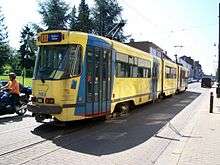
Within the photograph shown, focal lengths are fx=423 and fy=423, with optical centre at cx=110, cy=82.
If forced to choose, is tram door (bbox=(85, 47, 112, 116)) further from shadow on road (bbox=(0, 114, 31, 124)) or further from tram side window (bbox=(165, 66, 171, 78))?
tram side window (bbox=(165, 66, 171, 78))

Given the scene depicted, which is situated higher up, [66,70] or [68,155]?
[66,70]

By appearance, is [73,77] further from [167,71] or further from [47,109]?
[167,71]

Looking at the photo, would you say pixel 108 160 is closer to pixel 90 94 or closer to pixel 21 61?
pixel 90 94

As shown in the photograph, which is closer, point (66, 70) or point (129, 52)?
point (66, 70)

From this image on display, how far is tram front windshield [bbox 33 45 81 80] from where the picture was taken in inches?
531

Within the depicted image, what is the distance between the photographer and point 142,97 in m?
23.0

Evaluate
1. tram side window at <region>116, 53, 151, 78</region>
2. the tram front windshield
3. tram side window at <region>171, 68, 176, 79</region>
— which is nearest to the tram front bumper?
the tram front windshield

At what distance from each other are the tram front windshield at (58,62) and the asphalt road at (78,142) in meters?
1.81

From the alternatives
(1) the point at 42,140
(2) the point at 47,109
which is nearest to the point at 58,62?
(2) the point at 47,109

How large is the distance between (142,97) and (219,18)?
1553 cm

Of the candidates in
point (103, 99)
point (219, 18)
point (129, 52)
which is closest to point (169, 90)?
point (219, 18)

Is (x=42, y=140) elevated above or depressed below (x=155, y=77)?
below

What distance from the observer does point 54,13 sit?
3194 inches

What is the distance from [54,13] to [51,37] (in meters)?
68.7
